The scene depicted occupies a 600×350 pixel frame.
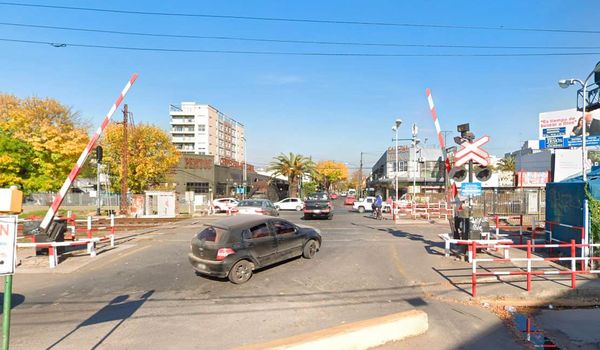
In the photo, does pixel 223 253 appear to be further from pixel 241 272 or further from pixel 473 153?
pixel 473 153

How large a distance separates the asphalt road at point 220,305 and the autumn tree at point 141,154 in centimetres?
2721

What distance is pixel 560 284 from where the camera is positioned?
8.72m

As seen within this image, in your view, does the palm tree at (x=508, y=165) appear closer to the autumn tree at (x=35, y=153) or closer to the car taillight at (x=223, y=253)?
the autumn tree at (x=35, y=153)

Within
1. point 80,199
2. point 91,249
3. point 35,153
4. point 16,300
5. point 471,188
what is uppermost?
point 35,153

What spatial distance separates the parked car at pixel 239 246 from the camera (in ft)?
29.8

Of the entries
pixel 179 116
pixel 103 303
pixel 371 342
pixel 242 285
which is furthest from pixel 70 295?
pixel 179 116

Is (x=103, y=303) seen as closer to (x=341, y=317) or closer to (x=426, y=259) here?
(x=341, y=317)

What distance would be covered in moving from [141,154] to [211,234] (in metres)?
31.4

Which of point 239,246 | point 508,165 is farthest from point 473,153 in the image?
point 508,165

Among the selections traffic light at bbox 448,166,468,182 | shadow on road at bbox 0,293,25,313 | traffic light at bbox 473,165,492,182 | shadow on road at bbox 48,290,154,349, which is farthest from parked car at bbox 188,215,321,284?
traffic light at bbox 473,165,492,182

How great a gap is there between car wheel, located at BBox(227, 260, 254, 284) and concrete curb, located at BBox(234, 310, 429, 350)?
174 inches

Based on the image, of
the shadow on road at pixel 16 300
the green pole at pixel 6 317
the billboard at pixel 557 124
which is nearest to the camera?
the green pole at pixel 6 317

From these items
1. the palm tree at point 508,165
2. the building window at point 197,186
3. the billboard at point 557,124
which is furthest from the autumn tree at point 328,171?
the billboard at point 557,124

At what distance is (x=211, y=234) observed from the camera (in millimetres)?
9461
